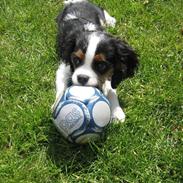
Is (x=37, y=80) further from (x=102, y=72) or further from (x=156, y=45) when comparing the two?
(x=156, y=45)

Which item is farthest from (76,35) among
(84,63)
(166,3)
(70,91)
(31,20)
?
(166,3)

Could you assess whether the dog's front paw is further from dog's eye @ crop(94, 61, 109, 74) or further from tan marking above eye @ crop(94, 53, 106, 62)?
tan marking above eye @ crop(94, 53, 106, 62)

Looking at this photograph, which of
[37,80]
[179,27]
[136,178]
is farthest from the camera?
[179,27]

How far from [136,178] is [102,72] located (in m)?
1.12

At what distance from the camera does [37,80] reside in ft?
18.3

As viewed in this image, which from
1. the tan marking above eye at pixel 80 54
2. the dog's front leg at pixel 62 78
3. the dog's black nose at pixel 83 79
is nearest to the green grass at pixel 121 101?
the dog's front leg at pixel 62 78

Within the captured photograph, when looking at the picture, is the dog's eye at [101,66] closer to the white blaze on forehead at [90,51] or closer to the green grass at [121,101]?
the white blaze on forehead at [90,51]

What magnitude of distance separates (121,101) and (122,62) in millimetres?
520

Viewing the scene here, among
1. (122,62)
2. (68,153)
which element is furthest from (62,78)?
(68,153)

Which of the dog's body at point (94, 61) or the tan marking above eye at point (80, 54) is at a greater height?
the tan marking above eye at point (80, 54)

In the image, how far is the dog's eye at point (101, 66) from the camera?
15.5 feet

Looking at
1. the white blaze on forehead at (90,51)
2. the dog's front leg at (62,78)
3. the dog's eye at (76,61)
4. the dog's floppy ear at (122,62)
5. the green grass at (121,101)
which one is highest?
the white blaze on forehead at (90,51)

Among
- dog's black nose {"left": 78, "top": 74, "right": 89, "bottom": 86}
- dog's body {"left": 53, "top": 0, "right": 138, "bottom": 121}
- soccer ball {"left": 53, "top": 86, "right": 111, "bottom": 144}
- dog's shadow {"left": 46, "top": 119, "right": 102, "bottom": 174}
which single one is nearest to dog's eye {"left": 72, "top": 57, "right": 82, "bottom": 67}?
dog's body {"left": 53, "top": 0, "right": 138, "bottom": 121}

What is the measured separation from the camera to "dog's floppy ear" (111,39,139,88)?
4.99 meters
